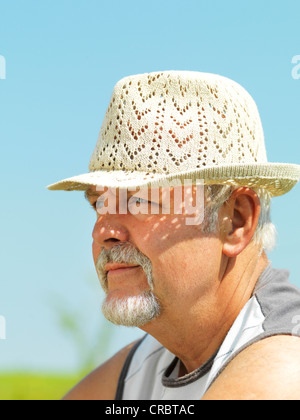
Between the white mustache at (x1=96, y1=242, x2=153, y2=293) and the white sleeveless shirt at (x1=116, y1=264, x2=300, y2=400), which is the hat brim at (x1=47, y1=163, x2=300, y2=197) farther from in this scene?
the white sleeveless shirt at (x1=116, y1=264, x2=300, y2=400)

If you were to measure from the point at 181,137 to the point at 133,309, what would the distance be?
2.42 feet

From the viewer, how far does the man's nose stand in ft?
7.75

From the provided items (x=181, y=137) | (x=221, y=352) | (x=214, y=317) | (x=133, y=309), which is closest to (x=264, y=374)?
(x=221, y=352)

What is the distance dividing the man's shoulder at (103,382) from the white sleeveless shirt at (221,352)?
2.7 inches

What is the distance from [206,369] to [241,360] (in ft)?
1.26

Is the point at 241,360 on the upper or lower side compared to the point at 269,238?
lower

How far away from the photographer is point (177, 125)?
92.4 inches

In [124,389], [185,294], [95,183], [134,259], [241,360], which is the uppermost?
[95,183]

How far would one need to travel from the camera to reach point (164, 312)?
2354mm

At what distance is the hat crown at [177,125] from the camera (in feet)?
7.63

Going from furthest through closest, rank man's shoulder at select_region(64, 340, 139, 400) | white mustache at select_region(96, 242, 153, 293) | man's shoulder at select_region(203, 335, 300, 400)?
1. man's shoulder at select_region(64, 340, 139, 400)
2. white mustache at select_region(96, 242, 153, 293)
3. man's shoulder at select_region(203, 335, 300, 400)

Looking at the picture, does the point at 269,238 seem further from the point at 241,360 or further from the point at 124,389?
the point at 124,389

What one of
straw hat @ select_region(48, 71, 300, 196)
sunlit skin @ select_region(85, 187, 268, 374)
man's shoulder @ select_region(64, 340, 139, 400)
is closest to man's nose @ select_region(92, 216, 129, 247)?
sunlit skin @ select_region(85, 187, 268, 374)
